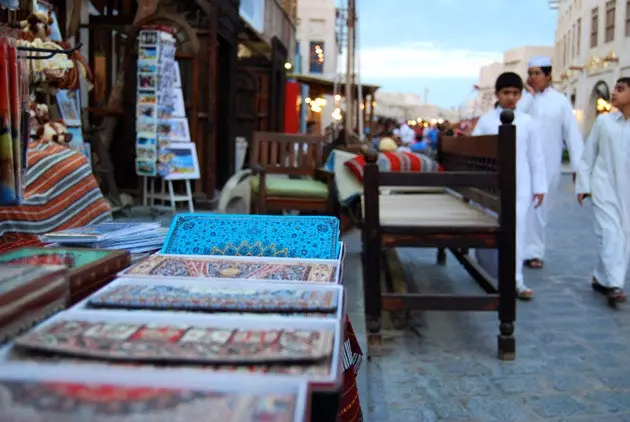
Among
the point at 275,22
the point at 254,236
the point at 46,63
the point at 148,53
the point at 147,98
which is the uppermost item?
the point at 275,22

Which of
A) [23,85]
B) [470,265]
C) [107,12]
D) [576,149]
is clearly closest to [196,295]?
[23,85]

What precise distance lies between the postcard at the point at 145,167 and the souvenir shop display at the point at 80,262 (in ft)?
19.3

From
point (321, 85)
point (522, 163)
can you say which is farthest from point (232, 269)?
point (321, 85)

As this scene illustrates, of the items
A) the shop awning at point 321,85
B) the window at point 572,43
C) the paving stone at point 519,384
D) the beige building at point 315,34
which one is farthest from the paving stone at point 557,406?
the beige building at point 315,34

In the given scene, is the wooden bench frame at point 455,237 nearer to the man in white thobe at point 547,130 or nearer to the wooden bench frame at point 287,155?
the man in white thobe at point 547,130

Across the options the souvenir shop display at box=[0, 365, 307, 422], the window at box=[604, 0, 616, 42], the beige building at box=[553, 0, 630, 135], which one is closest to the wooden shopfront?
the souvenir shop display at box=[0, 365, 307, 422]

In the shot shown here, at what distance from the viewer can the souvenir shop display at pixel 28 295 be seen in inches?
55.2

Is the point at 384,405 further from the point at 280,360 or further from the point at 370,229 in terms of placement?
the point at 280,360

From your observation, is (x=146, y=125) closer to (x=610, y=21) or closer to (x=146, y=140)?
(x=146, y=140)

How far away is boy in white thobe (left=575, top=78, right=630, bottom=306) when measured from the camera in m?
5.54

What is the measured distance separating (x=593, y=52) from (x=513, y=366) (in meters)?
32.9

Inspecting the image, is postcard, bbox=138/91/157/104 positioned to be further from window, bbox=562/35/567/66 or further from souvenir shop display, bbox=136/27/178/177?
window, bbox=562/35/567/66

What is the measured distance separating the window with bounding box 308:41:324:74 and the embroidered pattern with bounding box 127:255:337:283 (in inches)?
1685

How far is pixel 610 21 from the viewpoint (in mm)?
30656
